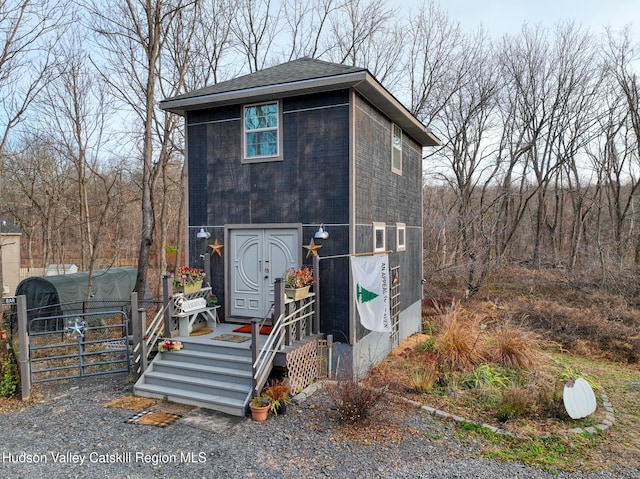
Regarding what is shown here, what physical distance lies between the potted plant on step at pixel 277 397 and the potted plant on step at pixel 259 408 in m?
0.08

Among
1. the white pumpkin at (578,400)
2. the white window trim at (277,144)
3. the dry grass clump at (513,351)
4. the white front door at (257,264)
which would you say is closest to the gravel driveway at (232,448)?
the white pumpkin at (578,400)

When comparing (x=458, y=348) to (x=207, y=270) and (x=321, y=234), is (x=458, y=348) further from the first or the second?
(x=207, y=270)

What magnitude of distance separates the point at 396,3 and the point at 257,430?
1970 cm

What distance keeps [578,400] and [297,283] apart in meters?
4.54

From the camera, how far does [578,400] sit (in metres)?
5.95

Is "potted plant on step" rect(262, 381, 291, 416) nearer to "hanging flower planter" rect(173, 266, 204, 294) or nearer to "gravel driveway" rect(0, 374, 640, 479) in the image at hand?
"gravel driveway" rect(0, 374, 640, 479)

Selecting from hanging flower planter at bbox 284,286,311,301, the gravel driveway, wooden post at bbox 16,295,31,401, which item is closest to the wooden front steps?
the gravel driveway

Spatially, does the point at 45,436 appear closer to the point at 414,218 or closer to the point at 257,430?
the point at 257,430

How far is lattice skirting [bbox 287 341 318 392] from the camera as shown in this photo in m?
6.79

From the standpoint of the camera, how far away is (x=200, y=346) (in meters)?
7.32

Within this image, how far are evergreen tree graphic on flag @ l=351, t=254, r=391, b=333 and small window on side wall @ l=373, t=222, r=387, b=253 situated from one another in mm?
754

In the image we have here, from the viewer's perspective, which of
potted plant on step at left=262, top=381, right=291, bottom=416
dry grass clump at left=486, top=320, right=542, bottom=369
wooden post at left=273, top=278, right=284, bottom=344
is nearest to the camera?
potted plant on step at left=262, top=381, right=291, bottom=416

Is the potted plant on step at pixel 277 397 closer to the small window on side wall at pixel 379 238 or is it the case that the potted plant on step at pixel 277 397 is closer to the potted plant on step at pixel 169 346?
the potted plant on step at pixel 169 346

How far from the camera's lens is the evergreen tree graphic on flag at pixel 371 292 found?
766cm
